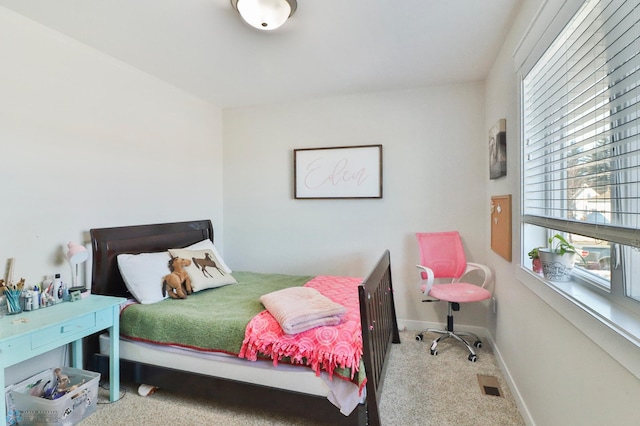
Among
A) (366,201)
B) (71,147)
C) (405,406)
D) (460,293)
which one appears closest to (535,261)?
(460,293)

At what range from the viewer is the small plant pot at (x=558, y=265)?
1472 mm

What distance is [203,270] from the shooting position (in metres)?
2.61

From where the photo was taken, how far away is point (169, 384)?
6.45 feet

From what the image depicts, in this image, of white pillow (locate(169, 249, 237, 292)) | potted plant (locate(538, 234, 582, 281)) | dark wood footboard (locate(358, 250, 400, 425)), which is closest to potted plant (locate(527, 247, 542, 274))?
potted plant (locate(538, 234, 582, 281))

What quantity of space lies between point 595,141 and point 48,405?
2.85 meters

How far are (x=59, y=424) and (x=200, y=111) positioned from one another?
9.36 feet

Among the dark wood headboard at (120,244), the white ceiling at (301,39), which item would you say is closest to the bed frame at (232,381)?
the dark wood headboard at (120,244)

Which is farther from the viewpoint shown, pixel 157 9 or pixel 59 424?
pixel 157 9

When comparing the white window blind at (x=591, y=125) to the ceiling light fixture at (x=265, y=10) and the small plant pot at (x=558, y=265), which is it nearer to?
the small plant pot at (x=558, y=265)

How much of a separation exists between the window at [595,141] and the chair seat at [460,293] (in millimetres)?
989

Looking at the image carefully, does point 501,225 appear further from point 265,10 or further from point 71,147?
point 71,147

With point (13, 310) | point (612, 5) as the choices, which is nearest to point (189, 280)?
point (13, 310)

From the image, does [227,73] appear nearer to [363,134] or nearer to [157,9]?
[157,9]

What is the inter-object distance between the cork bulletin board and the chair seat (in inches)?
15.4
